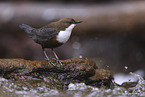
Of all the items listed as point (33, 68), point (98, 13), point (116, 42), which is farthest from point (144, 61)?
point (33, 68)

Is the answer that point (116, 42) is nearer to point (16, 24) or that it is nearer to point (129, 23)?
point (129, 23)

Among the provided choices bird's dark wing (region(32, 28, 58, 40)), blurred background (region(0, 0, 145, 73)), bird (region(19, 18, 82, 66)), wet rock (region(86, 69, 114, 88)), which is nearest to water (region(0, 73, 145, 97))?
wet rock (region(86, 69, 114, 88))

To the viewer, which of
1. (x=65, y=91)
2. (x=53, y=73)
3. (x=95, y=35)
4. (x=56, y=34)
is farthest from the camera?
(x=95, y=35)

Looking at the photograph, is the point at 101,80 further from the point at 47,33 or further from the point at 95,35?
the point at 95,35

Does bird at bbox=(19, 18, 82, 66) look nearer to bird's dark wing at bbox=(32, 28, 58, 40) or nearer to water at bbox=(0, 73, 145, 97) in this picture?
bird's dark wing at bbox=(32, 28, 58, 40)

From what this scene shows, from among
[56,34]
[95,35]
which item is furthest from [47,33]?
[95,35]

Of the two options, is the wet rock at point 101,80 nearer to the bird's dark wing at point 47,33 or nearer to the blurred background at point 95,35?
the bird's dark wing at point 47,33
